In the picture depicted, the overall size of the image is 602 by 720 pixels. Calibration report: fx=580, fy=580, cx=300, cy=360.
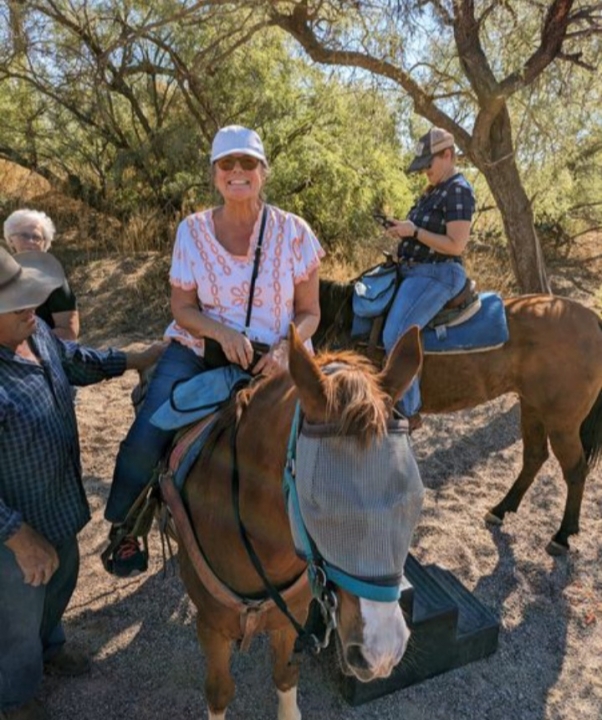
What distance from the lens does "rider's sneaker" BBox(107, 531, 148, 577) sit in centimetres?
263

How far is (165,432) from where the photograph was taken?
7.72ft

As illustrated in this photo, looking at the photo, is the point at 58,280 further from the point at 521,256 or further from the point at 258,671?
the point at 521,256

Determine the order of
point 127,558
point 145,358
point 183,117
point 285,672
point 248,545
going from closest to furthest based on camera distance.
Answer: point 248,545
point 285,672
point 127,558
point 145,358
point 183,117

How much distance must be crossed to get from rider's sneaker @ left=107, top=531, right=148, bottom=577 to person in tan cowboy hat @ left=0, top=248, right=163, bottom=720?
0.21m

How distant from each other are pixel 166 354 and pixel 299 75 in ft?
25.5

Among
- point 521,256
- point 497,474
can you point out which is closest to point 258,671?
point 497,474

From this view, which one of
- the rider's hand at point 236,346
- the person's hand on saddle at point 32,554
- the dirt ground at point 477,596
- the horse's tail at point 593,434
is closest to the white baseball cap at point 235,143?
the rider's hand at point 236,346

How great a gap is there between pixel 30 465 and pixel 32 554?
330mm

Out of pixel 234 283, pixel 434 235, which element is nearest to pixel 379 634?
pixel 234 283

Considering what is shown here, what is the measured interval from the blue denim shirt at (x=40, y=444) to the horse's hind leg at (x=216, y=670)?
734mm

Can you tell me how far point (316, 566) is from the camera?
1.46m

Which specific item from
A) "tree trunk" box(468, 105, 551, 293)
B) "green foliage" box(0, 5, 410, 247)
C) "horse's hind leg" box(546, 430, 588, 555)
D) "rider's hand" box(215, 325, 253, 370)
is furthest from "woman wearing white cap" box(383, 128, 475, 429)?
Answer: "green foliage" box(0, 5, 410, 247)

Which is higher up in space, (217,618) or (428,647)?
(217,618)

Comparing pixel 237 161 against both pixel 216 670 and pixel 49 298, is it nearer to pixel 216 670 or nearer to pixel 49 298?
pixel 49 298
